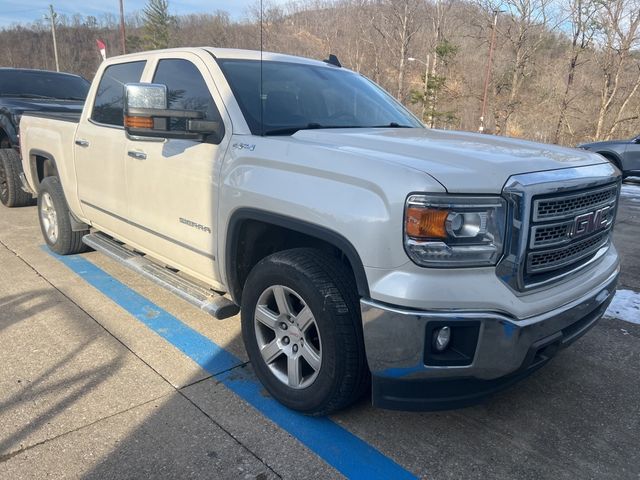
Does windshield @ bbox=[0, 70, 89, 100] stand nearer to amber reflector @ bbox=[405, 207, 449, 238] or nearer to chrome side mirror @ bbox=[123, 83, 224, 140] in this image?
chrome side mirror @ bbox=[123, 83, 224, 140]

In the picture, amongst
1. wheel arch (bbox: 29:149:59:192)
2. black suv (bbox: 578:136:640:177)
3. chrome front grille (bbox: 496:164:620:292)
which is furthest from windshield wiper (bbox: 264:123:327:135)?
black suv (bbox: 578:136:640:177)

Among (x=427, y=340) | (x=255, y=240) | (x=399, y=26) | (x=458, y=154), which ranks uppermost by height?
(x=399, y=26)

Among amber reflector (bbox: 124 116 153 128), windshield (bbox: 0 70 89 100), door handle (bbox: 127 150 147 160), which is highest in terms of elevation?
windshield (bbox: 0 70 89 100)

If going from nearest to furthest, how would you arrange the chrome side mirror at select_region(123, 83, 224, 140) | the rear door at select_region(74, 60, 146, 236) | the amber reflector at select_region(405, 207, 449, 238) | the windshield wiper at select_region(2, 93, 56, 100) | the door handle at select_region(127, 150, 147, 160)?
1. the amber reflector at select_region(405, 207, 449, 238)
2. the chrome side mirror at select_region(123, 83, 224, 140)
3. the door handle at select_region(127, 150, 147, 160)
4. the rear door at select_region(74, 60, 146, 236)
5. the windshield wiper at select_region(2, 93, 56, 100)

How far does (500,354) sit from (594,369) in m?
1.61

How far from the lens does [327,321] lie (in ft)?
7.87

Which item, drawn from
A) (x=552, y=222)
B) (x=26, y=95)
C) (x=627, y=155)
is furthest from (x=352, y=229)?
(x=627, y=155)

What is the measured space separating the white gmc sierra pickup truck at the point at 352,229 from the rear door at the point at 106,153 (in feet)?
0.26

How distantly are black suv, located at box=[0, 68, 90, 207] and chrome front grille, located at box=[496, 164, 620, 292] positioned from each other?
702cm

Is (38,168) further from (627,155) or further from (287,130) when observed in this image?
(627,155)

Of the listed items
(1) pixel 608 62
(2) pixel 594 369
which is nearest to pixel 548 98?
(1) pixel 608 62

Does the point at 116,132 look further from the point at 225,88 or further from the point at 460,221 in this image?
the point at 460,221

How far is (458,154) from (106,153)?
2.90 metres

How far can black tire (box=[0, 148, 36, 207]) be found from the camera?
7.09 meters
